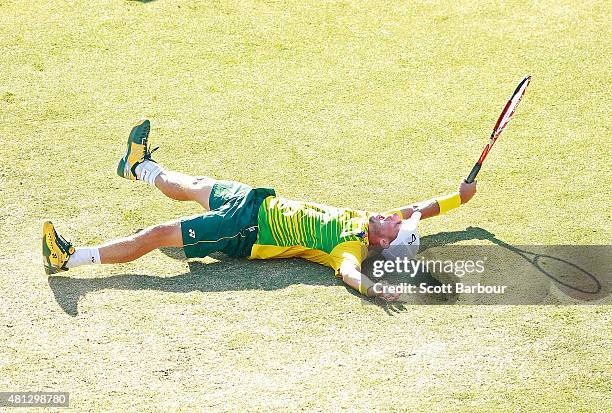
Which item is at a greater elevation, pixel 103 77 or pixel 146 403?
pixel 103 77

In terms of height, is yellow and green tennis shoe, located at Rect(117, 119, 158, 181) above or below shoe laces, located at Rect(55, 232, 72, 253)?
above

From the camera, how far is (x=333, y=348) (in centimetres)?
787

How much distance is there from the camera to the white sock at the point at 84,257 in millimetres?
8719

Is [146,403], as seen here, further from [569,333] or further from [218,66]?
[218,66]

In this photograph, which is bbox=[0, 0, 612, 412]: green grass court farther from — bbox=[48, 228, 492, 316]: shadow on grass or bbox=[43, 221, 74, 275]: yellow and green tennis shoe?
bbox=[43, 221, 74, 275]: yellow and green tennis shoe

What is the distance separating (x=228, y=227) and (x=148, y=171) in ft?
4.53

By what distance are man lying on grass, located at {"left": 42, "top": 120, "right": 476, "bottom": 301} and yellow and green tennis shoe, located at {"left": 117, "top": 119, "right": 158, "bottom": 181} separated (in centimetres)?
112

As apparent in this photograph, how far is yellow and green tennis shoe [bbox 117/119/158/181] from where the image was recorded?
9977mm

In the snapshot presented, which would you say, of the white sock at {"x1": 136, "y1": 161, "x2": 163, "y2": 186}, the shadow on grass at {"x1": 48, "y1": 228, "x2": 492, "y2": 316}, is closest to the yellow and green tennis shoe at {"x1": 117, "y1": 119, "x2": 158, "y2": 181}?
the white sock at {"x1": 136, "y1": 161, "x2": 163, "y2": 186}

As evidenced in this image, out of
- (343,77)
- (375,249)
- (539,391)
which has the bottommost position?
(539,391)

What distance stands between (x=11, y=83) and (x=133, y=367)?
19.0 feet

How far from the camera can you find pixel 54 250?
8.59 meters

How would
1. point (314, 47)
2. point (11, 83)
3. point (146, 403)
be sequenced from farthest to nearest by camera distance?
point (314, 47) < point (11, 83) < point (146, 403)

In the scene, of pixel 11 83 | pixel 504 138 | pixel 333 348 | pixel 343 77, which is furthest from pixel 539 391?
pixel 11 83
